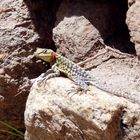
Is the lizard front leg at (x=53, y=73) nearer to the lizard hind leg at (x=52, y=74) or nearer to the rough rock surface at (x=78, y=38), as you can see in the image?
the lizard hind leg at (x=52, y=74)

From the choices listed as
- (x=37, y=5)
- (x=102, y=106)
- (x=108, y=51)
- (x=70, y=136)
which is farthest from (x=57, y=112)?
(x=37, y=5)

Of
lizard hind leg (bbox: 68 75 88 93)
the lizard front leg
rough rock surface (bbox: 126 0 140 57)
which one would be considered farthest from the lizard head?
rough rock surface (bbox: 126 0 140 57)

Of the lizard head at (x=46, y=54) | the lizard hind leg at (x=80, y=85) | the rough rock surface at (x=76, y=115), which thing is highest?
the lizard head at (x=46, y=54)

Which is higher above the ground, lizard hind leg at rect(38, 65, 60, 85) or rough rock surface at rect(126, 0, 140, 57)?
rough rock surface at rect(126, 0, 140, 57)

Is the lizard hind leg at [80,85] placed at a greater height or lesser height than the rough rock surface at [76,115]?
greater

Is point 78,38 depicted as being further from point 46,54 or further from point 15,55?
point 15,55

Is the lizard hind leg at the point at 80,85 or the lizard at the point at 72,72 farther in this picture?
the lizard hind leg at the point at 80,85

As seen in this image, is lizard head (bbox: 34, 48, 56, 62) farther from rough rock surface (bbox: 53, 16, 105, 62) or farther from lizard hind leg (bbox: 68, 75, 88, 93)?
lizard hind leg (bbox: 68, 75, 88, 93)

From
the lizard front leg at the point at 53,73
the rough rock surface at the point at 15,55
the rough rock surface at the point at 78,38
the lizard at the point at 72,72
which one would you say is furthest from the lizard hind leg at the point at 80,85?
the rough rock surface at the point at 15,55
